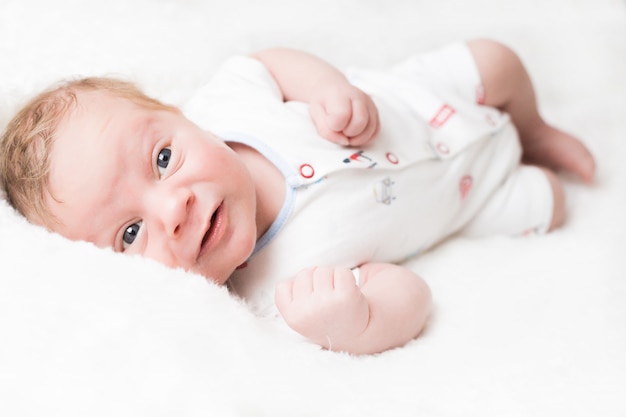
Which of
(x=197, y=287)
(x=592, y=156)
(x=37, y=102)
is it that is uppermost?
(x=37, y=102)

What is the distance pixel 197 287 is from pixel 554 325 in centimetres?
49

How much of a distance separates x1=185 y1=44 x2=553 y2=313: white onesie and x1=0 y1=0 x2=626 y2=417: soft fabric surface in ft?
0.29

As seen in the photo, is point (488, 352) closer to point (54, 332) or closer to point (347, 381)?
point (347, 381)

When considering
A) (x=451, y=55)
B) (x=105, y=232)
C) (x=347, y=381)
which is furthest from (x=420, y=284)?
(x=451, y=55)

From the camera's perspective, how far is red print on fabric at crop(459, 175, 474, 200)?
1355 mm

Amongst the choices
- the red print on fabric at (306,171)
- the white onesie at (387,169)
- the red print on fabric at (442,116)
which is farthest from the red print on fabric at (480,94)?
the red print on fabric at (306,171)

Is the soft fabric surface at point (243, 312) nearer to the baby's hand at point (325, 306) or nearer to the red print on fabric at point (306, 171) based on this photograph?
the baby's hand at point (325, 306)

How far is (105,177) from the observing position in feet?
3.24

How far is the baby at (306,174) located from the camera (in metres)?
1.00

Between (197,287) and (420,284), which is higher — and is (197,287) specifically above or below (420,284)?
above

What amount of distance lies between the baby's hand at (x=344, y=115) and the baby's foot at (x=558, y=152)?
524mm

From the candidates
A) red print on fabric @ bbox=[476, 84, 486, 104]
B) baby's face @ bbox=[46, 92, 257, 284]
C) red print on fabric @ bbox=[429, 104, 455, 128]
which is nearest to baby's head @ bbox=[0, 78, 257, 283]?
baby's face @ bbox=[46, 92, 257, 284]

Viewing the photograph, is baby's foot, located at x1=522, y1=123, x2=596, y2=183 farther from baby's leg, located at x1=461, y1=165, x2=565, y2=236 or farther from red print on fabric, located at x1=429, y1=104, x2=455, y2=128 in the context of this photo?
red print on fabric, located at x1=429, y1=104, x2=455, y2=128

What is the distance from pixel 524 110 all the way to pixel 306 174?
614 millimetres
